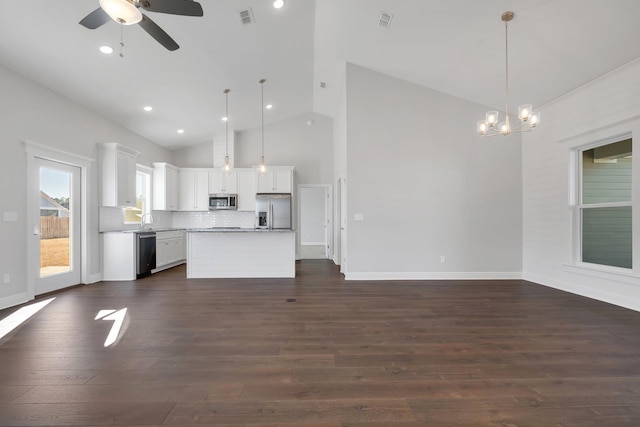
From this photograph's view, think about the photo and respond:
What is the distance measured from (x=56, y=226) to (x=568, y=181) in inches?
315

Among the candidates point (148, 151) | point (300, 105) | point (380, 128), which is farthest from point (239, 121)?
point (380, 128)

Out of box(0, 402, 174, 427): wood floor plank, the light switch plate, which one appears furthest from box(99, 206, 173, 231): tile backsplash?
box(0, 402, 174, 427): wood floor plank

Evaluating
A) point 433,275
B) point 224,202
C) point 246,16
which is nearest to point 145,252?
point 224,202

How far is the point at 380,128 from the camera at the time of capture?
5285mm

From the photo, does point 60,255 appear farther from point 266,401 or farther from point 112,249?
point 266,401

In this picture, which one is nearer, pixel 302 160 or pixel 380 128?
pixel 380 128

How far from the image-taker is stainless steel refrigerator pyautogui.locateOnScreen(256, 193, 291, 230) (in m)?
7.46

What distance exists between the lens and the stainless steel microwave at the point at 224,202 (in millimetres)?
7500

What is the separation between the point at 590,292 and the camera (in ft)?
13.4

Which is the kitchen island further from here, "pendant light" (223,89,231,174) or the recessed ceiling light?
the recessed ceiling light

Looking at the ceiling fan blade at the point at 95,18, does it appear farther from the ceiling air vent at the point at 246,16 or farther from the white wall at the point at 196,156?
the white wall at the point at 196,156

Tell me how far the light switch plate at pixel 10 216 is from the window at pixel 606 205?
314 inches

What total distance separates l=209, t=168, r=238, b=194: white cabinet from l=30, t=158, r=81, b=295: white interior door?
3005 millimetres

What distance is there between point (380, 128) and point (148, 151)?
17.9ft
